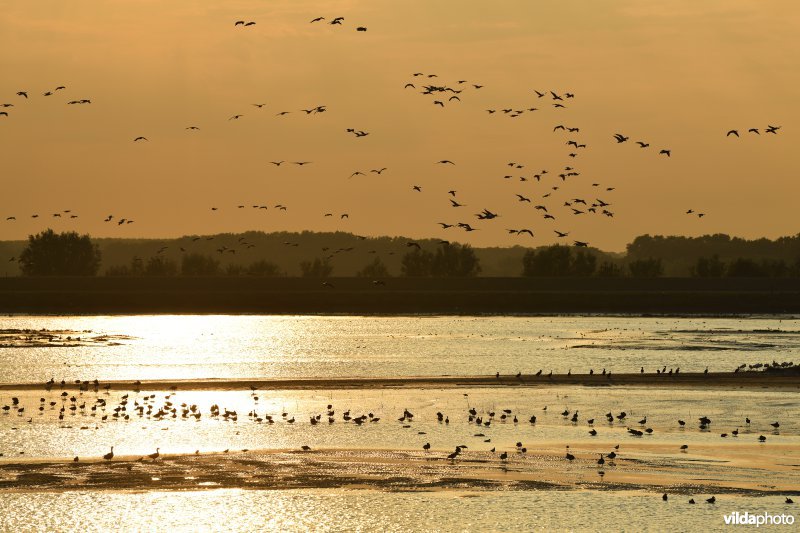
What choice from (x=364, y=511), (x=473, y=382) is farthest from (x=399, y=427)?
(x=473, y=382)

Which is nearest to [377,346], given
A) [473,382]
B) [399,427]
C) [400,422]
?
[473,382]

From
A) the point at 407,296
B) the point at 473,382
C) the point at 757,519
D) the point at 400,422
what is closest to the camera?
the point at 757,519

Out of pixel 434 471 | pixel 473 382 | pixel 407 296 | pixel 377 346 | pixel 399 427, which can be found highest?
pixel 407 296

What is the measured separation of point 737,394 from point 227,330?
66.2m

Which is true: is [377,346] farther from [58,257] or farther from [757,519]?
[58,257]

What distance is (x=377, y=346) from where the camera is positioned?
271ft

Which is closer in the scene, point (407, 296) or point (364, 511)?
point (364, 511)

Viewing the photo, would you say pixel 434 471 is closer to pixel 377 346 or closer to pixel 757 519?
pixel 757 519

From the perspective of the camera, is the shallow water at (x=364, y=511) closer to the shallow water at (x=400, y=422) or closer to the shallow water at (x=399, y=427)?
the shallow water at (x=399, y=427)

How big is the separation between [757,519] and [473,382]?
93.2ft

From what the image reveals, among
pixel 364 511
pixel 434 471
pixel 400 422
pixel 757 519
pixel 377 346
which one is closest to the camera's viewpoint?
pixel 757 519

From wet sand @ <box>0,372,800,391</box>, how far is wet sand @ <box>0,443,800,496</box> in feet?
60.0

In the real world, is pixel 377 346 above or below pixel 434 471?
A: above

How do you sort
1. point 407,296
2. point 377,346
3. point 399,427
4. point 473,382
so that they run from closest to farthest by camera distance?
1. point 399,427
2. point 473,382
3. point 377,346
4. point 407,296
